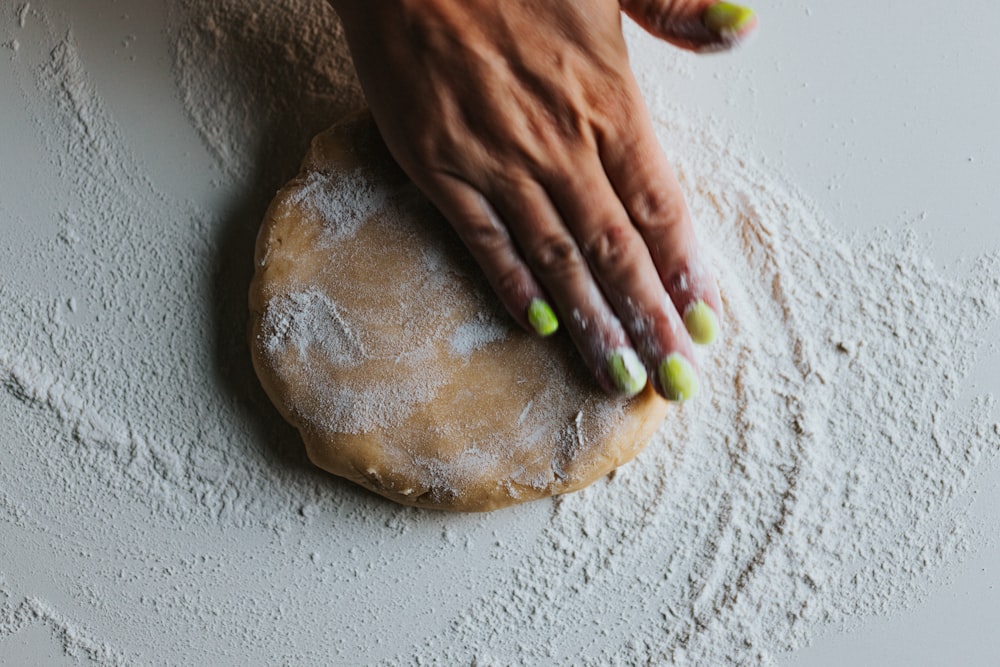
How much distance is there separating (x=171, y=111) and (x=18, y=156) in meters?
0.22

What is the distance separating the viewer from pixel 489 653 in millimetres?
1092

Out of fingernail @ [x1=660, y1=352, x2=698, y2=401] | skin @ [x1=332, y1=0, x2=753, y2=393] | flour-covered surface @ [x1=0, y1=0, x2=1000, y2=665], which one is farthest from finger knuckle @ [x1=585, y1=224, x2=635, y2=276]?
flour-covered surface @ [x1=0, y1=0, x2=1000, y2=665]

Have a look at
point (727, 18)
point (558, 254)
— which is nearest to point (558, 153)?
point (558, 254)

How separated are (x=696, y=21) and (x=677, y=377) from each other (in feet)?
1.28

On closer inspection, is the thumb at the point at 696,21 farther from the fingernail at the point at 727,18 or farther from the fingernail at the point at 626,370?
the fingernail at the point at 626,370

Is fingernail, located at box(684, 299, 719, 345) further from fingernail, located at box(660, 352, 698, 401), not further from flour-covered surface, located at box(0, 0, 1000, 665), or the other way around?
flour-covered surface, located at box(0, 0, 1000, 665)

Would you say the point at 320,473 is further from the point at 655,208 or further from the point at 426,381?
the point at 655,208

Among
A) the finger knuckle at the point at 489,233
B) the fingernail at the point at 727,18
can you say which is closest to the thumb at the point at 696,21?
the fingernail at the point at 727,18

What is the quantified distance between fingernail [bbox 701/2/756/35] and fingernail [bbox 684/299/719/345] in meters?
0.29

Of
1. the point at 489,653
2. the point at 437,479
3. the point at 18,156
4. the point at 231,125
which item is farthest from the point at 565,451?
the point at 18,156

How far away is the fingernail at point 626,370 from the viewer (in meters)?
0.94

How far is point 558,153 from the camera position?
3.06ft

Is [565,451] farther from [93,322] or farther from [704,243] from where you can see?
[93,322]

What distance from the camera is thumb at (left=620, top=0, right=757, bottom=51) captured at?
0.88m
